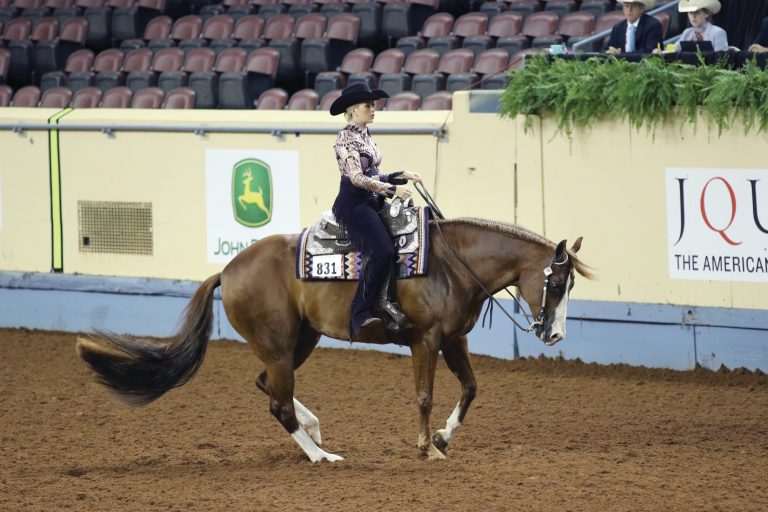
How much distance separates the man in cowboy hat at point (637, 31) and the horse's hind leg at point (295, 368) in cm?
464

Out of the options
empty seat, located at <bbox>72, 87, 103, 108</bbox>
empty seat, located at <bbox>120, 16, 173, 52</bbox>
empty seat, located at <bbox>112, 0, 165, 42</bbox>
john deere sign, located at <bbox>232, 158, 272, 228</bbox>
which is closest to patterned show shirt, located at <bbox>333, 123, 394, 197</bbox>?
john deere sign, located at <bbox>232, 158, 272, 228</bbox>

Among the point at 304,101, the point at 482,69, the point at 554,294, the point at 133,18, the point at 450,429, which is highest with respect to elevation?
the point at 133,18

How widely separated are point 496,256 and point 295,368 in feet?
5.59

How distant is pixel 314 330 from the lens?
29.7 feet

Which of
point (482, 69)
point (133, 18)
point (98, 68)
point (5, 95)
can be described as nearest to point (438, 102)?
point (482, 69)

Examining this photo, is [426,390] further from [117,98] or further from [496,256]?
[117,98]

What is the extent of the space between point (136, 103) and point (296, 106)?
2524mm

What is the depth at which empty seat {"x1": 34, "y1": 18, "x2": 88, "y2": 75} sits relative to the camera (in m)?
18.9

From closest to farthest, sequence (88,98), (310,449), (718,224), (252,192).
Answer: (310,449) < (718,224) < (252,192) < (88,98)

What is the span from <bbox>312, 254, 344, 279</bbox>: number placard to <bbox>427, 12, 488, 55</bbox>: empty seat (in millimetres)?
7392

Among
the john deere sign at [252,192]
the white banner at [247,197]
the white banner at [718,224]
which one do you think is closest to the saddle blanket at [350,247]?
the white banner at [718,224]

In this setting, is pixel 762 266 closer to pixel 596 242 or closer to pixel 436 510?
pixel 596 242

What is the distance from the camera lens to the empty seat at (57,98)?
55.8 feet

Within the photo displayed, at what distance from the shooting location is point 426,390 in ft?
27.3
